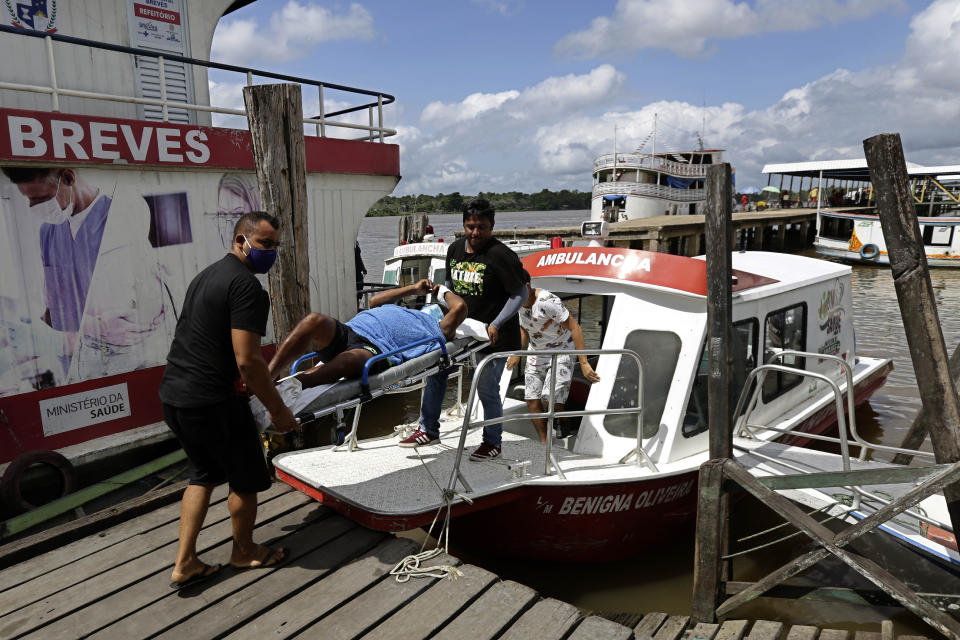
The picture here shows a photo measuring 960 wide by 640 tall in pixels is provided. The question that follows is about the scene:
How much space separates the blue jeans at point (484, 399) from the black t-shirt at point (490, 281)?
253mm

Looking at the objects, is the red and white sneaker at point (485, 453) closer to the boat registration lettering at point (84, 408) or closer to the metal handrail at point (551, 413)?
the metal handrail at point (551, 413)

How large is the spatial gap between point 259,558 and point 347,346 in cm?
139

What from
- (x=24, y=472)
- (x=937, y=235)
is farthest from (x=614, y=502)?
(x=937, y=235)

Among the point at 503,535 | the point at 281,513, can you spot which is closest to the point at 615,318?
the point at 503,535

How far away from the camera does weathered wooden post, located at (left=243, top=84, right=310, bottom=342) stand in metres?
5.24

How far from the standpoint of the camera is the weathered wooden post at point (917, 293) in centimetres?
336

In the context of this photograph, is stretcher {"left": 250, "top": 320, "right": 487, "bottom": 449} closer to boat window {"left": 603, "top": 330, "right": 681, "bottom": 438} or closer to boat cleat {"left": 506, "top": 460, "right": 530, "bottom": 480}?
boat cleat {"left": 506, "top": 460, "right": 530, "bottom": 480}

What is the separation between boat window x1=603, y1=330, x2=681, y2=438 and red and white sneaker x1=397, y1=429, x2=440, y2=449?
148 cm

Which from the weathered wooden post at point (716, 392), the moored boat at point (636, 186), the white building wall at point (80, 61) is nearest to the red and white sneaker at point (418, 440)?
the weathered wooden post at point (716, 392)

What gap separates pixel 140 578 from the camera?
352 cm

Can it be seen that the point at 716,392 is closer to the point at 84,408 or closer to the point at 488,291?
the point at 488,291

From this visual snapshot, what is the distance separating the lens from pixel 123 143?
6559 millimetres

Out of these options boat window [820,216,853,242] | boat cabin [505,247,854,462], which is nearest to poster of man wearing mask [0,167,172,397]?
boat cabin [505,247,854,462]

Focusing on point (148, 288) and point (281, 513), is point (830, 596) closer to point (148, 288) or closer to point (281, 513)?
point (281, 513)
